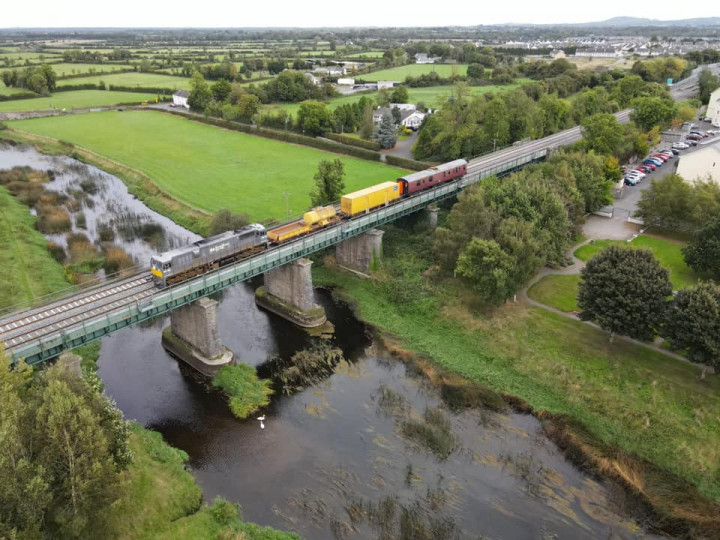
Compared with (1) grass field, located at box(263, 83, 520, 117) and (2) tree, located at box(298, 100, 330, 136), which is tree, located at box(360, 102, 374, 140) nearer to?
(2) tree, located at box(298, 100, 330, 136)

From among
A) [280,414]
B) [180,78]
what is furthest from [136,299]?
[180,78]

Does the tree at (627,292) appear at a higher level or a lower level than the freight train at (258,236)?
lower

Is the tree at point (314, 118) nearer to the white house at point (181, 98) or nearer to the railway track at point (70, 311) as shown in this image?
the white house at point (181, 98)

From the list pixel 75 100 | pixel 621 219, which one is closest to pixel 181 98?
pixel 75 100

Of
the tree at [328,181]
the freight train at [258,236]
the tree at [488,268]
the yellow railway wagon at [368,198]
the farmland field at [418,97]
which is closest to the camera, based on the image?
the freight train at [258,236]

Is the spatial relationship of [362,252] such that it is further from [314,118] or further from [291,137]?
[291,137]

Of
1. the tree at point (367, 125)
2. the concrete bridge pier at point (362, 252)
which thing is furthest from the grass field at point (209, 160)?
the concrete bridge pier at point (362, 252)

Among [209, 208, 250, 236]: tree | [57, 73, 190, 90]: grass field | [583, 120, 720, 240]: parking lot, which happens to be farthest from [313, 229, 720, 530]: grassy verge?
[57, 73, 190, 90]: grass field
